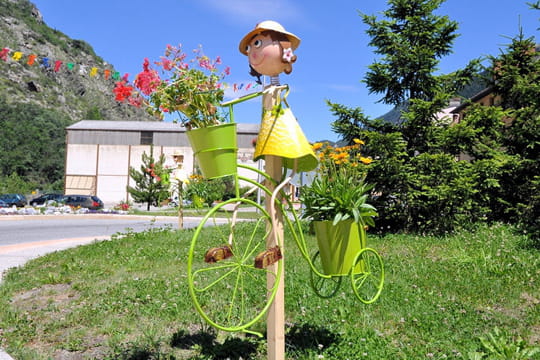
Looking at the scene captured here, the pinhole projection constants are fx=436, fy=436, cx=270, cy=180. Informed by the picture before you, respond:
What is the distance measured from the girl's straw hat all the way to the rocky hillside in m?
77.4

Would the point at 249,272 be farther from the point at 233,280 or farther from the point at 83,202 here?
the point at 83,202

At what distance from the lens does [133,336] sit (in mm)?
4184

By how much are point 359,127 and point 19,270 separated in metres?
8.22

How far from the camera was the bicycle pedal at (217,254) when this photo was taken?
2549 mm

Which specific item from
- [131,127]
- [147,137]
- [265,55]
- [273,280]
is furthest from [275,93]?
[131,127]

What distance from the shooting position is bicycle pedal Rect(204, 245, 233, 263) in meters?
2.55

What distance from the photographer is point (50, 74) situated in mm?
93188

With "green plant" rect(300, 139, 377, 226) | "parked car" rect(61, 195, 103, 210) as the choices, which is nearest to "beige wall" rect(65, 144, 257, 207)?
"parked car" rect(61, 195, 103, 210)

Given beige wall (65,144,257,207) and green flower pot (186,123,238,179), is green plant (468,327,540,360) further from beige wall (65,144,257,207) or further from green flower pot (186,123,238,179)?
beige wall (65,144,257,207)

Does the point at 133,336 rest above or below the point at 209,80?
below

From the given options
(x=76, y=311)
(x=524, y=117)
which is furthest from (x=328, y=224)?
(x=524, y=117)

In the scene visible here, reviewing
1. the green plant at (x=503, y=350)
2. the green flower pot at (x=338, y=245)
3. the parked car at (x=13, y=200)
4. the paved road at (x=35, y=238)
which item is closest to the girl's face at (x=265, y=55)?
the green flower pot at (x=338, y=245)

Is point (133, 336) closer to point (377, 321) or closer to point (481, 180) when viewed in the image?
point (377, 321)

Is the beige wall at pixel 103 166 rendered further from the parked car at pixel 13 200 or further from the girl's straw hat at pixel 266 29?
the girl's straw hat at pixel 266 29
